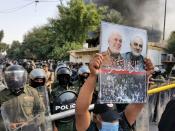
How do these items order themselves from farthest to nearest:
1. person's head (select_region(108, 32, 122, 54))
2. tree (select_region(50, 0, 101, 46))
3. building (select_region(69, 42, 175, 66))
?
tree (select_region(50, 0, 101, 46)), building (select_region(69, 42, 175, 66)), person's head (select_region(108, 32, 122, 54))

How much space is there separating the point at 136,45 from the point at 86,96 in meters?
0.62

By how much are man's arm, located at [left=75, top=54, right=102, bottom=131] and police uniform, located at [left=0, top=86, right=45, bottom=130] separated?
835mm

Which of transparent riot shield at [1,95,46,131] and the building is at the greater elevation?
transparent riot shield at [1,95,46,131]

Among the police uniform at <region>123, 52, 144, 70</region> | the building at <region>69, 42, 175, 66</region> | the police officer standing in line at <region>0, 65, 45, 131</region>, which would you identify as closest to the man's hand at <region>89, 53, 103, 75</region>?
the police uniform at <region>123, 52, 144, 70</region>

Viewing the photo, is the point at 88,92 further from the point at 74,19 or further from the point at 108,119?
the point at 74,19

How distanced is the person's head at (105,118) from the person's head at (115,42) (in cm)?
42

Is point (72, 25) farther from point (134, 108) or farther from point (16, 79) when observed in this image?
point (134, 108)

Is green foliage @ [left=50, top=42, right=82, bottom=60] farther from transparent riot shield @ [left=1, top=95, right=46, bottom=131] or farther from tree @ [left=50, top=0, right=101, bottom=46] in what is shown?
transparent riot shield @ [left=1, top=95, right=46, bottom=131]

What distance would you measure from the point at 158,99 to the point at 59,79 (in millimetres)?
2137

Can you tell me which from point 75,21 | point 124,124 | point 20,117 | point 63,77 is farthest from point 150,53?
point 124,124

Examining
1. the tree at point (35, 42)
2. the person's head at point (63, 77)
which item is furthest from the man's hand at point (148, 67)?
the tree at point (35, 42)

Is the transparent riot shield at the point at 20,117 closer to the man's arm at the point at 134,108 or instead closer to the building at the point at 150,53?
the man's arm at the point at 134,108

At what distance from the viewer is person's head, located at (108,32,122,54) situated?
3.21 meters

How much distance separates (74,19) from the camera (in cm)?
4691
